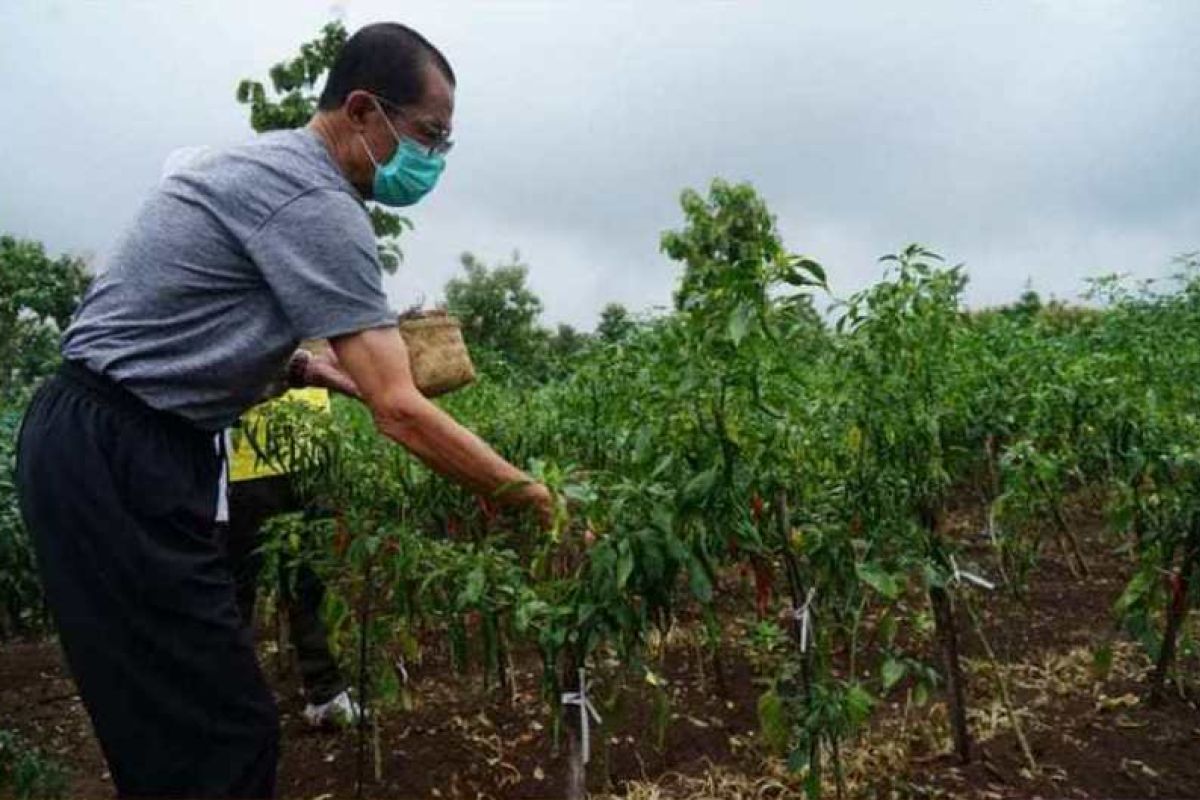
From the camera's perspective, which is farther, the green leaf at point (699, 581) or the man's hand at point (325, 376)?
the man's hand at point (325, 376)

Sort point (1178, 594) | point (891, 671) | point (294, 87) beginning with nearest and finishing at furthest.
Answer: point (891, 671), point (1178, 594), point (294, 87)

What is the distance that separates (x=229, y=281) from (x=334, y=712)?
2.11 meters

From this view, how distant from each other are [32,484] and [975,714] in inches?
104

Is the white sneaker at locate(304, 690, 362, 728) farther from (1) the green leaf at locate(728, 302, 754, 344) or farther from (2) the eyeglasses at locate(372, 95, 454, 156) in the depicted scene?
(1) the green leaf at locate(728, 302, 754, 344)

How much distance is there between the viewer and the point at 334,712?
12.0ft

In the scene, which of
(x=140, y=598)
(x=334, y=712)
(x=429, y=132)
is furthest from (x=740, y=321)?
(x=334, y=712)

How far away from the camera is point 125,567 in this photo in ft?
6.23

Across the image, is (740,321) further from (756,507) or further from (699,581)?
(756,507)

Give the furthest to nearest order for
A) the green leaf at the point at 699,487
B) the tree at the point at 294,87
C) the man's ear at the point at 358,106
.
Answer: the tree at the point at 294,87
the man's ear at the point at 358,106
the green leaf at the point at 699,487

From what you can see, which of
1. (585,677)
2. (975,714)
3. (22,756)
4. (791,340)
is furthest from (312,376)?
(975,714)

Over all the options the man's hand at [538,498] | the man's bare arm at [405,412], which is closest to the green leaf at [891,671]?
the man's hand at [538,498]

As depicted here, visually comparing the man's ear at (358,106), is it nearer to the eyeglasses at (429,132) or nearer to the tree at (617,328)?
the eyeglasses at (429,132)

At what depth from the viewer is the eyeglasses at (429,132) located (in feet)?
6.88

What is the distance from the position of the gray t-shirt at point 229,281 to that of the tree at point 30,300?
13752 millimetres
